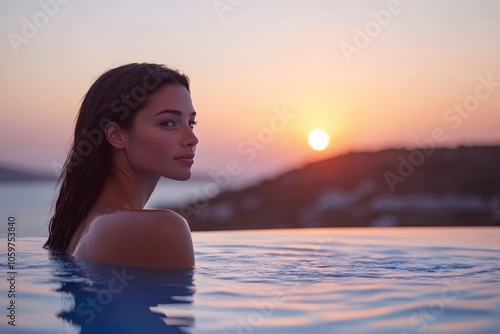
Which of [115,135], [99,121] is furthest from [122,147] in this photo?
[99,121]

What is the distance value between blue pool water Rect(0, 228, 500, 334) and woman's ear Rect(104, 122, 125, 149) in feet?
1.84

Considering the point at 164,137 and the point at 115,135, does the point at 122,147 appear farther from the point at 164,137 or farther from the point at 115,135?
the point at 164,137

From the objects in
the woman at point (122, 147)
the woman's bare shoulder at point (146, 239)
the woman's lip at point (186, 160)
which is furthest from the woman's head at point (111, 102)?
the woman's bare shoulder at point (146, 239)

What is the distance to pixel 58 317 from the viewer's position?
1.90 meters

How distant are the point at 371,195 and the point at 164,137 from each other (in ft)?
38.9

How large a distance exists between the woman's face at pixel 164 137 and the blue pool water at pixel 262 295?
0.48 meters

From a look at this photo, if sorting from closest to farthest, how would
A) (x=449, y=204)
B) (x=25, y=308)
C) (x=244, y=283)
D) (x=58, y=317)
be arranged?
1. (x=58, y=317)
2. (x=25, y=308)
3. (x=244, y=283)
4. (x=449, y=204)

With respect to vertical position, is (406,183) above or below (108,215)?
above

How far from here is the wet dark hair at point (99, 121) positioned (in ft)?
9.53

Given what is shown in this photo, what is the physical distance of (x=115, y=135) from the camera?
294 centimetres

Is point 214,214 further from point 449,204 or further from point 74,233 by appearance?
point 74,233

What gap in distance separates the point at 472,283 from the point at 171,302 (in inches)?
50.8

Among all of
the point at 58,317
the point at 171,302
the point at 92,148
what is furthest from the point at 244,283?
the point at 92,148

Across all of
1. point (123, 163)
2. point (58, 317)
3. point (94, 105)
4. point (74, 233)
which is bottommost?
point (58, 317)
